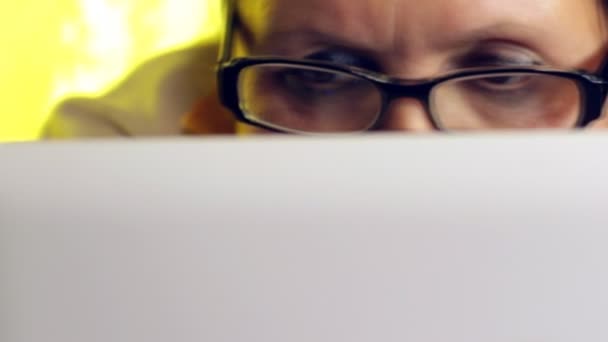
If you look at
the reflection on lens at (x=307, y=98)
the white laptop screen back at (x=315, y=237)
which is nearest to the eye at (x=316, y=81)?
the reflection on lens at (x=307, y=98)

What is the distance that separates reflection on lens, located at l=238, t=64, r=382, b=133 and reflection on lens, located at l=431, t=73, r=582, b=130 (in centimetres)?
5

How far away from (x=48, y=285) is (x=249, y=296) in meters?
0.10

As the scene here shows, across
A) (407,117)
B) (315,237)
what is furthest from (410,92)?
(315,237)

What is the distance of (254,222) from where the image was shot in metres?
0.36

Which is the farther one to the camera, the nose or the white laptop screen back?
the nose

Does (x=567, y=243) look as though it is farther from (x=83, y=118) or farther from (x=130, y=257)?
(x=83, y=118)

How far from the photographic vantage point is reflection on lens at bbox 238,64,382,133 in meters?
0.53

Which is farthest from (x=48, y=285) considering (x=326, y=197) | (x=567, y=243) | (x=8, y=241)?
(x=567, y=243)

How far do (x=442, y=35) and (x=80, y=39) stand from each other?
284 mm

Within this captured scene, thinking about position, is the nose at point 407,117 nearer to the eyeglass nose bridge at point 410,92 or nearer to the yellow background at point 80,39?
the eyeglass nose bridge at point 410,92

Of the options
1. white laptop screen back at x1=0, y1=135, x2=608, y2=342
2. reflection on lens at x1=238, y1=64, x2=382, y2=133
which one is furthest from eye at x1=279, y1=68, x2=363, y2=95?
white laptop screen back at x1=0, y1=135, x2=608, y2=342

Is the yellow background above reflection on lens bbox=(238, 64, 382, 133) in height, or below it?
Result: above

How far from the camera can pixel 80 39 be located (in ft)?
1.97

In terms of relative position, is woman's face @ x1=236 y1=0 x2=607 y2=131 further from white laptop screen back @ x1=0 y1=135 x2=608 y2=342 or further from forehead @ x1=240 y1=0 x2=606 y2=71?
white laptop screen back @ x1=0 y1=135 x2=608 y2=342
